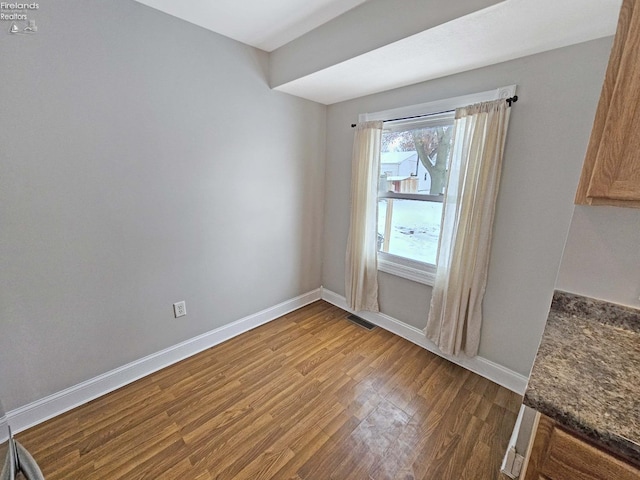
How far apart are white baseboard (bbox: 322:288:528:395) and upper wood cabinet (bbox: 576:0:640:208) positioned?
1.52 meters

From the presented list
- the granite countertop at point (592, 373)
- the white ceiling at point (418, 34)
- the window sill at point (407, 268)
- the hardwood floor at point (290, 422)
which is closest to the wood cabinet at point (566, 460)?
the granite countertop at point (592, 373)

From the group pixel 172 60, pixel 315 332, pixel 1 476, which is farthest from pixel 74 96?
pixel 315 332

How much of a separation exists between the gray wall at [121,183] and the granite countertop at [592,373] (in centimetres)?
213

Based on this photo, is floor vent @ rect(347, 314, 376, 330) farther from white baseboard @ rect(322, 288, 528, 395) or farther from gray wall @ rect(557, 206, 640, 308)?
gray wall @ rect(557, 206, 640, 308)

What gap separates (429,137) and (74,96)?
243 cm

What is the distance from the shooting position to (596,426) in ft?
2.07

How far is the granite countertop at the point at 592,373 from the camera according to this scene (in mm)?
636

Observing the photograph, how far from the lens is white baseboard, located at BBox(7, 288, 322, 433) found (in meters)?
1.50

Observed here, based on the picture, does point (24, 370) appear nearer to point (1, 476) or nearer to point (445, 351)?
point (1, 476)

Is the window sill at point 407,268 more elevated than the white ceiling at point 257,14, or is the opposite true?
the white ceiling at point 257,14

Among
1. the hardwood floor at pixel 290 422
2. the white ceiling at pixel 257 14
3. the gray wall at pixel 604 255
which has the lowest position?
the hardwood floor at pixel 290 422

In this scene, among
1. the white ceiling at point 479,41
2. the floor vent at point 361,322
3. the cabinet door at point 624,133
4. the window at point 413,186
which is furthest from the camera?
the floor vent at point 361,322

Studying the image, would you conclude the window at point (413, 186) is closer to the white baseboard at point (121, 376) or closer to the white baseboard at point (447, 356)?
the white baseboard at point (447, 356)

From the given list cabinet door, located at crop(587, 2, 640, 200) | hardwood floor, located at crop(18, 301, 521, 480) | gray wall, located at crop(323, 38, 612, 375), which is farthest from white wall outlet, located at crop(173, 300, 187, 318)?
cabinet door, located at crop(587, 2, 640, 200)
